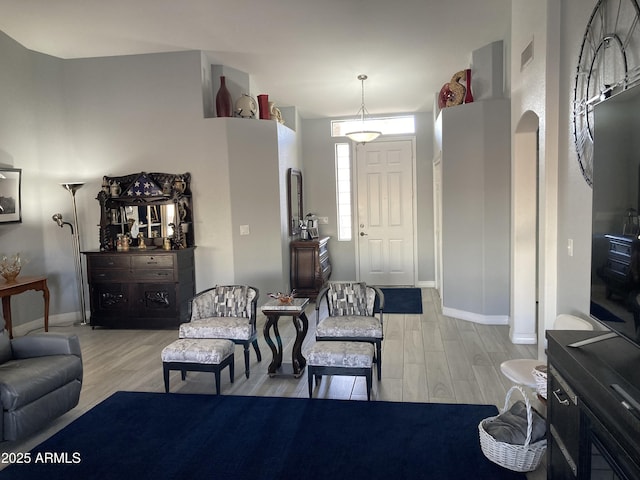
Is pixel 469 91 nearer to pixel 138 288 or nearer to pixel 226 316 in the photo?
pixel 226 316

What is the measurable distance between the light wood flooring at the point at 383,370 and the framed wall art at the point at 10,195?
1.41 metres

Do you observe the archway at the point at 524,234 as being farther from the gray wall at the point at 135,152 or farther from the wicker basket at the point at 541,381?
the gray wall at the point at 135,152

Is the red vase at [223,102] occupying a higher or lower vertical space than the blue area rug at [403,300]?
higher

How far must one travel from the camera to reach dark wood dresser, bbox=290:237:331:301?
6594mm

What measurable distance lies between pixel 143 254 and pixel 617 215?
469 centimetres

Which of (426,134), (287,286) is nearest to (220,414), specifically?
(287,286)

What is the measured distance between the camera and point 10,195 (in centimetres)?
505

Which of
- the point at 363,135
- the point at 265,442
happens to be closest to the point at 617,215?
the point at 265,442

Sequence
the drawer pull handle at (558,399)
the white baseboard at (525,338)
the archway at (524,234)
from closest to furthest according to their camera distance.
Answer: the drawer pull handle at (558,399)
the archway at (524,234)
the white baseboard at (525,338)

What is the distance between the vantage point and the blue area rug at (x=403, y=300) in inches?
244

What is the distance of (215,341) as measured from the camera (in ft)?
11.7

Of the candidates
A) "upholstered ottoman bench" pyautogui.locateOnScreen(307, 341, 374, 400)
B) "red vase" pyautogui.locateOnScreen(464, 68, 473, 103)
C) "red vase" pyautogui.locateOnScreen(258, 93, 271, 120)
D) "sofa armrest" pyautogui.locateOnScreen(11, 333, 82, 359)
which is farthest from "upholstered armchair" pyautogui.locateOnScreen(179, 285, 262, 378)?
"red vase" pyautogui.locateOnScreen(464, 68, 473, 103)

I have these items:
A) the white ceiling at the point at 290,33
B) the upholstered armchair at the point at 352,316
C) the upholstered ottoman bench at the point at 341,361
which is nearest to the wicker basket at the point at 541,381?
the upholstered ottoman bench at the point at 341,361

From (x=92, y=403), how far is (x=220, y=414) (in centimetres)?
103
